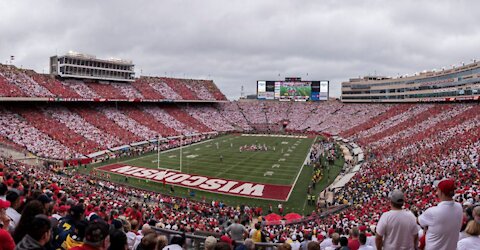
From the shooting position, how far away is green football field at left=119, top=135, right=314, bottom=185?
A: 29.4 meters

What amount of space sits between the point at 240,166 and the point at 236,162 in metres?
1.92

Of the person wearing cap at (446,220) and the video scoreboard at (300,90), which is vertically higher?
the video scoreboard at (300,90)

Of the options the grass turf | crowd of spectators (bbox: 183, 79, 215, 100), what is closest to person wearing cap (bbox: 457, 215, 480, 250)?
the grass turf

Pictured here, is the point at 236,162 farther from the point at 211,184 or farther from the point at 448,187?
the point at 448,187

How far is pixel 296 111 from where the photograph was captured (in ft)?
254

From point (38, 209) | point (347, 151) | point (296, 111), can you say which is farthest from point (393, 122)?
point (38, 209)

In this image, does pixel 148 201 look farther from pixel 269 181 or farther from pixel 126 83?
pixel 126 83

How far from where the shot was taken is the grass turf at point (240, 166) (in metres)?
23.2

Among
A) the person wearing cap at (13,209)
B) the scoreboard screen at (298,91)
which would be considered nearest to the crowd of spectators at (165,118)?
the scoreboard screen at (298,91)

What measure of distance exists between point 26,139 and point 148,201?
67.6 feet

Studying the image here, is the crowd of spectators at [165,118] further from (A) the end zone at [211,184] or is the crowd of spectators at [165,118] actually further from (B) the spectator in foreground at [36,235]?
(B) the spectator in foreground at [36,235]

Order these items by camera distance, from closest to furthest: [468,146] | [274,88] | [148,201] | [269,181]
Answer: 1. [148,201]
2. [468,146]
3. [269,181]
4. [274,88]

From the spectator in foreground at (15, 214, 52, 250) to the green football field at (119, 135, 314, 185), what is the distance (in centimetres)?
2443

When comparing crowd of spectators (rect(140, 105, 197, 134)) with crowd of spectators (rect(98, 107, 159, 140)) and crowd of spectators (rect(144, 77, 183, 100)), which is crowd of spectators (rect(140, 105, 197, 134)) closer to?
crowd of spectators (rect(144, 77, 183, 100))
